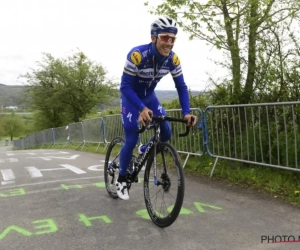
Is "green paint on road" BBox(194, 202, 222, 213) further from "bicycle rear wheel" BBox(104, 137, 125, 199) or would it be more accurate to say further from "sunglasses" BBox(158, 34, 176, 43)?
"sunglasses" BBox(158, 34, 176, 43)

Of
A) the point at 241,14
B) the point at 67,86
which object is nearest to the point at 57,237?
the point at 241,14

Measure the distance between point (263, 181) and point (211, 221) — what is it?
1846 mm

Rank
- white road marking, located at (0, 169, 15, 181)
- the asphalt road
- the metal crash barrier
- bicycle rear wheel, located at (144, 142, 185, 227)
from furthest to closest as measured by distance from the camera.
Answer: white road marking, located at (0, 169, 15, 181) < the metal crash barrier < bicycle rear wheel, located at (144, 142, 185, 227) < the asphalt road

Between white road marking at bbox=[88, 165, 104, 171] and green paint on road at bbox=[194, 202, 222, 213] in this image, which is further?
white road marking at bbox=[88, 165, 104, 171]

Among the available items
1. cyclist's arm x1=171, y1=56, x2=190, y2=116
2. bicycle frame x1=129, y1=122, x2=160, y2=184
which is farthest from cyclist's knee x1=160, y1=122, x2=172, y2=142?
cyclist's arm x1=171, y1=56, x2=190, y2=116

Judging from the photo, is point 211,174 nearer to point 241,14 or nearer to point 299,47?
point 299,47

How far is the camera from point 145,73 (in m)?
3.79

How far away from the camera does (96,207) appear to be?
4.30 meters

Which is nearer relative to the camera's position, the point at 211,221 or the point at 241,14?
the point at 211,221

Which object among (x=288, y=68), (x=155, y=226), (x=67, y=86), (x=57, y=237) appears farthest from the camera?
(x=67, y=86)

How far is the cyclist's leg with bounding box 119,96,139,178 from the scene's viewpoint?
4012 mm

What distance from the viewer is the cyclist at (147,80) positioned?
3488 mm

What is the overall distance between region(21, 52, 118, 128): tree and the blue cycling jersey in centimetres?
4450

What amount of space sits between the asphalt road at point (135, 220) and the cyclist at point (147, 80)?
56 centimetres
